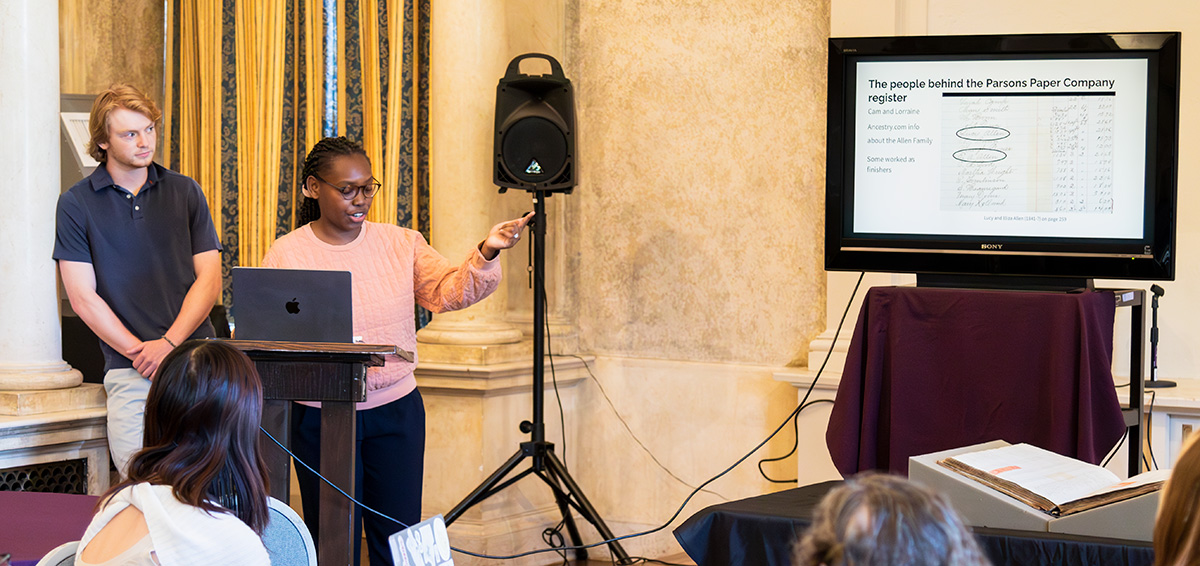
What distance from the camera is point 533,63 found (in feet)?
14.3

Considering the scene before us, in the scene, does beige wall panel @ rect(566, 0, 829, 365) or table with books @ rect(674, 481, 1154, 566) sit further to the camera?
beige wall panel @ rect(566, 0, 829, 365)

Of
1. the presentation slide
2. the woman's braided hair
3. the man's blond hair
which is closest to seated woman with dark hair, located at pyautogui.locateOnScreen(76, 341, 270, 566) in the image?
the woman's braided hair

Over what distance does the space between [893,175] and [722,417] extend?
176cm

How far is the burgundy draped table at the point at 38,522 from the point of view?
1987 mm

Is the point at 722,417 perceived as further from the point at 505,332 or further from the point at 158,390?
the point at 158,390

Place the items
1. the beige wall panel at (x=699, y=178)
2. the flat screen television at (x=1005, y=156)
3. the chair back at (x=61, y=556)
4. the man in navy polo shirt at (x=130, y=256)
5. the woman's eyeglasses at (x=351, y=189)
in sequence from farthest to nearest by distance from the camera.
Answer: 1. the beige wall panel at (x=699, y=178)
2. the man in navy polo shirt at (x=130, y=256)
3. the woman's eyeglasses at (x=351, y=189)
4. the flat screen television at (x=1005, y=156)
5. the chair back at (x=61, y=556)

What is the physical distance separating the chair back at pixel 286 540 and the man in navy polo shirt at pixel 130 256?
4.26ft

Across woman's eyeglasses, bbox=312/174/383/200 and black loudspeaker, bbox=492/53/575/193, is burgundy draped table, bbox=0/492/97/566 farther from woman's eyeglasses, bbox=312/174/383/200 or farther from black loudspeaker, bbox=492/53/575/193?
black loudspeaker, bbox=492/53/575/193

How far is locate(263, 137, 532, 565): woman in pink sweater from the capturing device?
2.75 m

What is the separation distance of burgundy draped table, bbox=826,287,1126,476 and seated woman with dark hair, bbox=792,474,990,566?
60.7 inches

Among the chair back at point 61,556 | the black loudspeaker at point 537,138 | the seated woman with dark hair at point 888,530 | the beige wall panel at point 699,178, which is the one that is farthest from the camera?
the beige wall panel at point 699,178

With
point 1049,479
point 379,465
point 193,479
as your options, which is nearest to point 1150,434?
point 1049,479

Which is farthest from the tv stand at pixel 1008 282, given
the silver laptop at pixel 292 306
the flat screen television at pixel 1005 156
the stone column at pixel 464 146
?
the stone column at pixel 464 146

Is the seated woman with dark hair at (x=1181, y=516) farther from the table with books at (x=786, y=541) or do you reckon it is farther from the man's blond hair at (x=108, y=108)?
the man's blond hair at (x=108, y=108)
